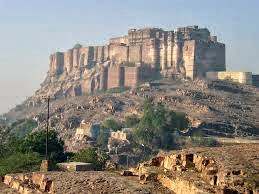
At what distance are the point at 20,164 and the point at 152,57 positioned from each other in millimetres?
54682

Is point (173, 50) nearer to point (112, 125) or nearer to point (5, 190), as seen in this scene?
point (112, 125)

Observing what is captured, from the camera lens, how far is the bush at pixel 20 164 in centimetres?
2362

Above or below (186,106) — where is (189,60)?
above

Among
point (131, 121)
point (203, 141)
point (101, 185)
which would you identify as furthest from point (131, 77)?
point (101, 185)

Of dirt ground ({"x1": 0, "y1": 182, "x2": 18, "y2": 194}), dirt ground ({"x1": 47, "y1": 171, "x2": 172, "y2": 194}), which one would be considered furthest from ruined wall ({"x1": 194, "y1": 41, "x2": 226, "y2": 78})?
dirt ground ({"x1": 47, "y1": 171, "x2": 172, "y2": 194})

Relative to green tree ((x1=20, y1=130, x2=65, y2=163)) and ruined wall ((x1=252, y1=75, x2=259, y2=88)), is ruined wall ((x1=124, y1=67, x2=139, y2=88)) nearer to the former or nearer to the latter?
ruined wall ((x1=252, y1=75, x2=259, y2=88))

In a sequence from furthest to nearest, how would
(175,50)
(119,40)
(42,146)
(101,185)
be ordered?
(119,40)
(175,50)
(42,146)
(101,185)

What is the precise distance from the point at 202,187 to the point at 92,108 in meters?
57.5

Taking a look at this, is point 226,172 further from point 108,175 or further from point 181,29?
point 181,29

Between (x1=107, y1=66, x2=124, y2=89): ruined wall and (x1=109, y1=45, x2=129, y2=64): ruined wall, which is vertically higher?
(x1=109, y1=45, x2=129, y2=64): ruined wall

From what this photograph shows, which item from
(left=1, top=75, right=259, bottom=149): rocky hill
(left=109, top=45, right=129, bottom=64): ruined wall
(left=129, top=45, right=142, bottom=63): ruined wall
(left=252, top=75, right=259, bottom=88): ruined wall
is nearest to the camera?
(left=1, top=75, right=259, bottom=149): rocky hill

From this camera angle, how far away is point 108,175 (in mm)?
16719

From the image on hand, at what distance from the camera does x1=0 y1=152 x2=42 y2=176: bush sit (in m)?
23.6

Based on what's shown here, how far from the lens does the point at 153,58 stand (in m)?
77.6
